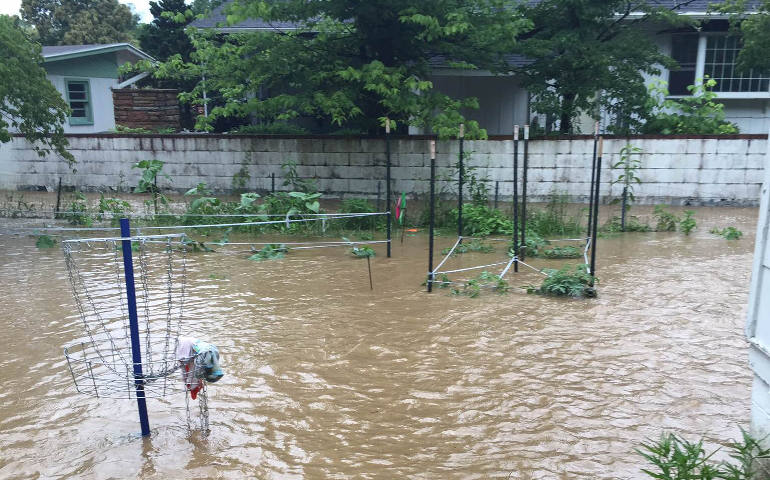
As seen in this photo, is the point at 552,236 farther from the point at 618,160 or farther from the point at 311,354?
the point at 311,354

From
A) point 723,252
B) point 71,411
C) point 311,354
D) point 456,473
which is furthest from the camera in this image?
Answer: point 723,252

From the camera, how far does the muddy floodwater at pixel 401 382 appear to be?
453 cm

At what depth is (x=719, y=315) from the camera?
7.36m

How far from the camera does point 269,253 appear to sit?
1059cm

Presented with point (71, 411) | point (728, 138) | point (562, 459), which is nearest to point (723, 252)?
point (728, 138)

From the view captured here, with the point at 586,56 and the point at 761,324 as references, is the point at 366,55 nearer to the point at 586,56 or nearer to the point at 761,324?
the point at 586,56

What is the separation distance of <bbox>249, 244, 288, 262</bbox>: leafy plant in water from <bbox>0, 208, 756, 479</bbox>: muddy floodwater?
1150 mm

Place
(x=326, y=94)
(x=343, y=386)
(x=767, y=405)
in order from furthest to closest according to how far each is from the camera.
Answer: (x=326, y=94) → (x=343, y=386) → (x=767, y=405)

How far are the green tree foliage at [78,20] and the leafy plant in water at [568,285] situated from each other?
106ft

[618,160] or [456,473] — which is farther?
[618,160]

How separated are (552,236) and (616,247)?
117 centimetres

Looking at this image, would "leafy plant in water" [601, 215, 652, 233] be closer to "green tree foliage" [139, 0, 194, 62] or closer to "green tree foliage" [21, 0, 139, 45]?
"green tree foliage" [139, 0, 194, 62]

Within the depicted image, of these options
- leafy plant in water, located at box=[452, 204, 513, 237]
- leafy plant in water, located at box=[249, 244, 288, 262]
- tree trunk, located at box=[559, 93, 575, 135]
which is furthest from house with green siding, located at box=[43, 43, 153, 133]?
tree trunk, located at box=[559, 93, 575, 135]

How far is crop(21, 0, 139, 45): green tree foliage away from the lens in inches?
1305
